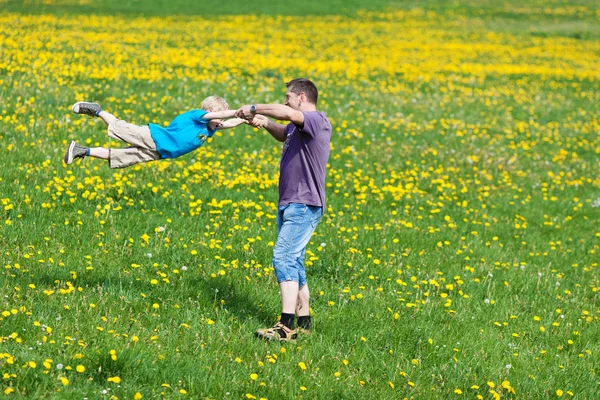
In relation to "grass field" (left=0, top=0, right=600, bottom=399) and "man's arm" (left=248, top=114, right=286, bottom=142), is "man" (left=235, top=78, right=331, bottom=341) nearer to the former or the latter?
"man's arm" (left=248, top=114, right=286, bottom=142)

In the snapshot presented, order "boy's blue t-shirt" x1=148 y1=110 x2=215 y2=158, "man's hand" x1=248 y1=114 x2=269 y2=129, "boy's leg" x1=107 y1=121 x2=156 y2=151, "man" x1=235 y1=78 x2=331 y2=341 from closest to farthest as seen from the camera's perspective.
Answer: "man" x1=235 y1=78 x2=331 y2=341
"man's hand" x1=248 y1=114 x2=269 y2=129
"boy's blue t-shirt" x1=148 y1=110 x2=215 y2=158
"boy's leg" x1=107 y1=121 x2=156 y2=151

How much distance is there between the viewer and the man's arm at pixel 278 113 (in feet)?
19.4

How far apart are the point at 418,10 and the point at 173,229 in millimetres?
40915

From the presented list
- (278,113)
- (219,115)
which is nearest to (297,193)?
(278,113)

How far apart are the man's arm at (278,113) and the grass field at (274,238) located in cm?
175

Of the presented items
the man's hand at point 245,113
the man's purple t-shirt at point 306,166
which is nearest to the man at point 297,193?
the man's purple t-shirt at point 306,166

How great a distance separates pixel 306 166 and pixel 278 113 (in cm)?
72

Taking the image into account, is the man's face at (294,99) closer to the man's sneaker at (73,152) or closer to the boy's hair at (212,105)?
the boy's hair at (212,105)

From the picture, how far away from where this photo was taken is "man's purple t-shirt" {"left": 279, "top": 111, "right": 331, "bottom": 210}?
254 inches

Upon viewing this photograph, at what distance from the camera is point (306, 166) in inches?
255

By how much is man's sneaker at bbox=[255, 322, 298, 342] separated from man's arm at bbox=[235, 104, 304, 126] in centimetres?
170

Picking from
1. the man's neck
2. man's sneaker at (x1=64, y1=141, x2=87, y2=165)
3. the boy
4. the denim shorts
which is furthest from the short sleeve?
man's sneaker at (x1=64, y1=141, x2=87, y2=165)

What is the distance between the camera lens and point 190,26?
30531mm

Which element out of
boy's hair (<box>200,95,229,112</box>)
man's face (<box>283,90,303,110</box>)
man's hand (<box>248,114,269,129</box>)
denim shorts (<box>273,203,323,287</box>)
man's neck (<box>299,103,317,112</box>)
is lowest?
denim shorts (<box>273,203,323,287</box>)
